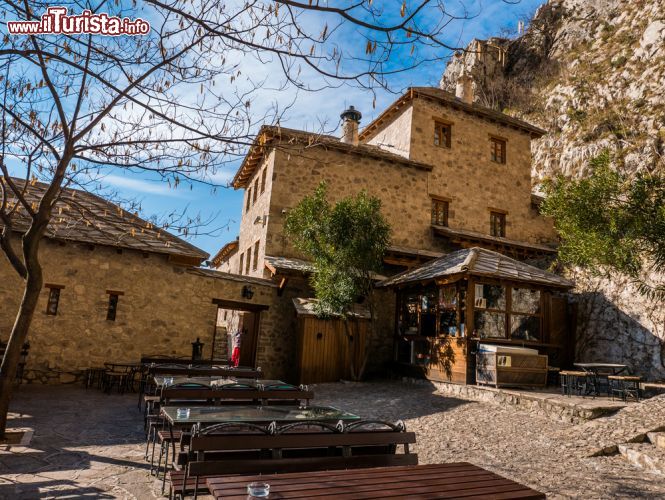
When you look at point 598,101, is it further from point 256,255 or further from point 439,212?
point 256,255

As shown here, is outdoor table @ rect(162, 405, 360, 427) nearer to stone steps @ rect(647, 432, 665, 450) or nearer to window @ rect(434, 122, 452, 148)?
stone steps @ rect(647, 432, 665, 450)

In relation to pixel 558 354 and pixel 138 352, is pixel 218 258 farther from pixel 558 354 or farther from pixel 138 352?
pixel 558 354

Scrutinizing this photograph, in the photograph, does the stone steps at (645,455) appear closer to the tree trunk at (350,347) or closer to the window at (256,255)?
the tree trunk at (350,347)

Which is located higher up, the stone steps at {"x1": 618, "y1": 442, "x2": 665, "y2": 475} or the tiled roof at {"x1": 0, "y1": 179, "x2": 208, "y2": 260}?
the tiled roof at {"x1": 0, "y1": 179, "x2": 208, "y2": 260}

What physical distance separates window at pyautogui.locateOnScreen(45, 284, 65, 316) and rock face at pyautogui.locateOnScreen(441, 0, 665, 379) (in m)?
11.3

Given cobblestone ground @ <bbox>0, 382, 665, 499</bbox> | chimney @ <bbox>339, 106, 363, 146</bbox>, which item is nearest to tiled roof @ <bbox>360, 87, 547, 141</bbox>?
chimney @ <bbox>339, 106, 363, 146</bbox>

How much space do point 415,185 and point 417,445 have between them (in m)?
12.0

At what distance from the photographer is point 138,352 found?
37.5ft


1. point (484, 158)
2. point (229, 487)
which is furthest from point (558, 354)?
point (229, 487)

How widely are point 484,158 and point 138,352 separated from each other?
14962 millimetres

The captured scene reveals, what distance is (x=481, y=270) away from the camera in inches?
422

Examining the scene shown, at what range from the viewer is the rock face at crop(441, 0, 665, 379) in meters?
12.9

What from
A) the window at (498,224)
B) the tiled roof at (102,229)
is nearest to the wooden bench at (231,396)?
the tiled roof at (102,229)

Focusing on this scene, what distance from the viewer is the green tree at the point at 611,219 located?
7.41 m
